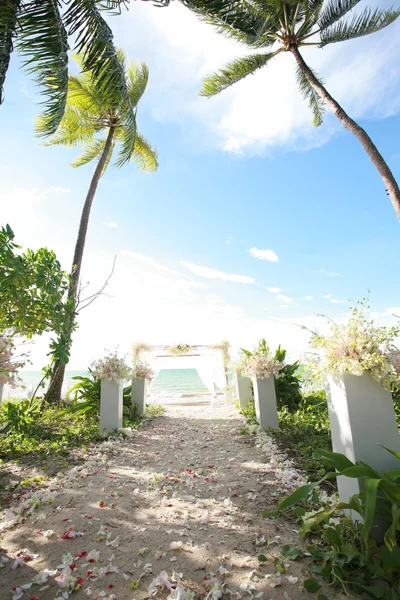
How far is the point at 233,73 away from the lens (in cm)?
809

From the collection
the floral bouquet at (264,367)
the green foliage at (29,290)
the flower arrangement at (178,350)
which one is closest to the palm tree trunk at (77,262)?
the green foliage at (29,290)

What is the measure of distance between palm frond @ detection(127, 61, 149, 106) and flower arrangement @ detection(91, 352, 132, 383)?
8.45m

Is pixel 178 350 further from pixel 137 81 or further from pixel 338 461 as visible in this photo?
pixel 338 461

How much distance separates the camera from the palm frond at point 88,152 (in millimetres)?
10547

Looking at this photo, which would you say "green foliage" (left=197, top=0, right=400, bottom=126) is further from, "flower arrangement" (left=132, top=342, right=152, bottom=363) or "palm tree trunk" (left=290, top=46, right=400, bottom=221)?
"flower arrangement" (left=132, top=342, right=152, bottom=363)

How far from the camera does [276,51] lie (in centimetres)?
777

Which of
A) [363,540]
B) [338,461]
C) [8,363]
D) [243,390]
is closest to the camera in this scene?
[363,540]

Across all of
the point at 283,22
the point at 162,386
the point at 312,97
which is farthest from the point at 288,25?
the point at 162,386

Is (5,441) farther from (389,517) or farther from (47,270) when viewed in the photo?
(389,517)

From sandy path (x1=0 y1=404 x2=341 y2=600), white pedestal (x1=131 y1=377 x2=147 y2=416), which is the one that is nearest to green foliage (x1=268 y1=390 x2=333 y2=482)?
sandy path (x1=0 y1=404 x2=341 y2=600)

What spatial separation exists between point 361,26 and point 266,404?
338 inches

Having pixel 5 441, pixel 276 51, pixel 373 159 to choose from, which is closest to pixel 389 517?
pixel 5 441

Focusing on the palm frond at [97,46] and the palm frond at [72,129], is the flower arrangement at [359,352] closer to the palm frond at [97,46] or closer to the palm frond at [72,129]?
the palm frond at [97,46]

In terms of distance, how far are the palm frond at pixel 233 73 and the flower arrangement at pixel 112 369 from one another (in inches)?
291
